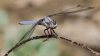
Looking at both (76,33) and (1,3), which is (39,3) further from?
(76,33)

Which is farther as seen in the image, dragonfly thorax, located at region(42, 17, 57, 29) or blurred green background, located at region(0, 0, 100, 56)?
blurred green background, located at region(0, 0, 100, 56)

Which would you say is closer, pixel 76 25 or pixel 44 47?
pixel 44 47

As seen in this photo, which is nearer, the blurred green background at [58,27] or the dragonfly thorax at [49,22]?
the dragonfly thorax at [49,22]

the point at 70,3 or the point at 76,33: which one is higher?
the point at 70,3

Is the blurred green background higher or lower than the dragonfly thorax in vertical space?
lower

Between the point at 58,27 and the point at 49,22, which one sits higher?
the point at 49,22

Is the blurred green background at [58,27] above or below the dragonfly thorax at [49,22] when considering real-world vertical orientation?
below

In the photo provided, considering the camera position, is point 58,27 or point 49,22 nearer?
point 49,22

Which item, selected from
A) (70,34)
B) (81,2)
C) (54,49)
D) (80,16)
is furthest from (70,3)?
(54,49)
